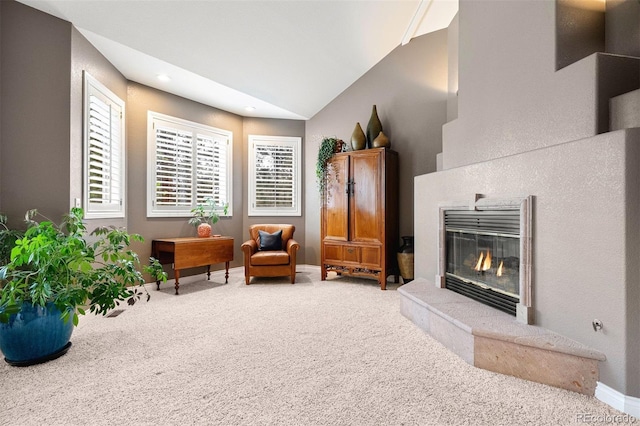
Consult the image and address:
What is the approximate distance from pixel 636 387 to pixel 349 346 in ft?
5.07

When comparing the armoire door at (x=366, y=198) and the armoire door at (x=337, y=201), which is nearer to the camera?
the armoire door at (x=366, y=198)

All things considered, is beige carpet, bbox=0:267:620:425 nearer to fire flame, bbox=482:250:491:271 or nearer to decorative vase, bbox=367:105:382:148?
fire flame, bbox=482:250:491:271

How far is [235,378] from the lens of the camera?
192cm

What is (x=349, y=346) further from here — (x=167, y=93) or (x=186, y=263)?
(x=167, y=93)

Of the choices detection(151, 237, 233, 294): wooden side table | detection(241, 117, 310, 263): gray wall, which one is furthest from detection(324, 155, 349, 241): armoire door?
detection(151, 237, 233, 294): wooden side table

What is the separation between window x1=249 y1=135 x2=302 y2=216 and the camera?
548 cm

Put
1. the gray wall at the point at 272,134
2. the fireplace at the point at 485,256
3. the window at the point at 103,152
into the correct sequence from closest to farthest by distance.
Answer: the fireplace at the point at 485,256 → the window at the point at 103,152 → the gray wall at the point at 272,134

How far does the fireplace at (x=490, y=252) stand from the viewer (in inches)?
82.7

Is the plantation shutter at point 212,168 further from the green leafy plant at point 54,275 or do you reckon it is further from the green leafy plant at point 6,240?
the green leafy plant at point 54,275

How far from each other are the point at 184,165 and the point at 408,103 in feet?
10.9

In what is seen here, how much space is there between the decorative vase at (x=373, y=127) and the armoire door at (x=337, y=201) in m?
0.47

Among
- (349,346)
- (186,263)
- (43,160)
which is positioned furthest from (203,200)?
(349,346)

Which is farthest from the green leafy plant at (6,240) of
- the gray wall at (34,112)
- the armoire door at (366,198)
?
the armoire door at (366,198)

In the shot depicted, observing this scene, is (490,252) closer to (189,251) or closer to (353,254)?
(353,254)
